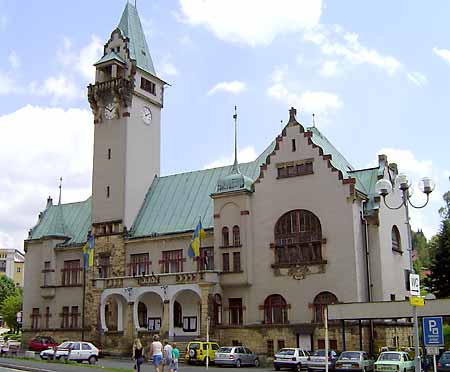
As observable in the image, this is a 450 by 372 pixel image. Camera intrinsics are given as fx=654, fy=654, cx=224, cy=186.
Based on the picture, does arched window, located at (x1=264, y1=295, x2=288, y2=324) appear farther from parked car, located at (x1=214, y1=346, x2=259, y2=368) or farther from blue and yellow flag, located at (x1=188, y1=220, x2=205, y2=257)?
blue and yellow flag, located at (x1=188, y1=220, x2=205, y2=257)

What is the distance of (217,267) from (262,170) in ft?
27.9

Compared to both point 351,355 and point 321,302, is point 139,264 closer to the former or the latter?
point 321,302

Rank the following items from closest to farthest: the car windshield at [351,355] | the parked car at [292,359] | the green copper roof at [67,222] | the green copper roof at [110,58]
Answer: the car windshield at [351,355], the parked car at [292,359], the green copper roof at [110,58], the green copper roof at [67,222]

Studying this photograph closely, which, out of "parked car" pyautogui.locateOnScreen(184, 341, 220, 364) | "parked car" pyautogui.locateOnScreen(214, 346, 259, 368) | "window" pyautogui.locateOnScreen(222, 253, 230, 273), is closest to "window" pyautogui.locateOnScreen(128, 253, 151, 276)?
"window" pyautogui.locateOnScreen(222, 253, 230, 273)

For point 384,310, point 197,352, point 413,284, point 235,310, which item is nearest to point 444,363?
point 384,310

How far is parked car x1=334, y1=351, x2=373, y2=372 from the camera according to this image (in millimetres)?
36906

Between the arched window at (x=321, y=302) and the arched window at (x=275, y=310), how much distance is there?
2.40m

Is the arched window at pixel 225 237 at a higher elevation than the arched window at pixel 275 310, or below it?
higher

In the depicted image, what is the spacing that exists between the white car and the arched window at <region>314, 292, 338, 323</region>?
15.9 metres

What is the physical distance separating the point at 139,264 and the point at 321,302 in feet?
61.4

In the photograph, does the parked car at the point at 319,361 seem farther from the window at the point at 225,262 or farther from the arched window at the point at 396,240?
the arched window at the point at 396,240

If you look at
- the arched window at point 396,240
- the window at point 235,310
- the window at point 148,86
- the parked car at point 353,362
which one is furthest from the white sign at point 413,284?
the window at point 148,86

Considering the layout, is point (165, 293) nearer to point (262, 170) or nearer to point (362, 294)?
point (262, 170)

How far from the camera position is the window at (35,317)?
215 feet
